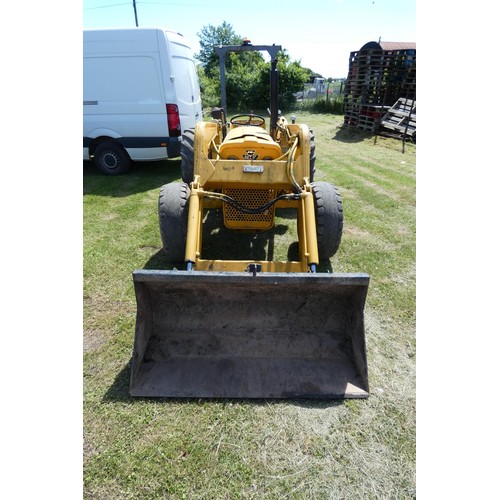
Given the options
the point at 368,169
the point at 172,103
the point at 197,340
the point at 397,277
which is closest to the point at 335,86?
the point at 368,169

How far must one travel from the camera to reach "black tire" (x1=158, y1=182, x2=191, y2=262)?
3682 millimetres

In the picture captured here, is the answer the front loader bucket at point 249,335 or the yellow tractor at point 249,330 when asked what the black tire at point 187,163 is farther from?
the front loader bucket at point 249,335

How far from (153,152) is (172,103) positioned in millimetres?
1128

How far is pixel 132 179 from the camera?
7773 mm

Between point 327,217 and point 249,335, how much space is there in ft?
5.36

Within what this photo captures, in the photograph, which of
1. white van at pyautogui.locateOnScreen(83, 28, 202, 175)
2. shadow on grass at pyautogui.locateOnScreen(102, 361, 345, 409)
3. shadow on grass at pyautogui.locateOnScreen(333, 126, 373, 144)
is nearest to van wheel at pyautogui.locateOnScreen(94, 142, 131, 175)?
white van at pyautogui.locateOnScreen(83, 28, 202, 175)

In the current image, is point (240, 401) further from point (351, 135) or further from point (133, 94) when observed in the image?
point (351, 135)

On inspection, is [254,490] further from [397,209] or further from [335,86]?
[335,86]

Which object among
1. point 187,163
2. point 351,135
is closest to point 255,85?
point 351,135

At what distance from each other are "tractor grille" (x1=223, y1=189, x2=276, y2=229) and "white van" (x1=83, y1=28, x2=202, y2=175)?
167 inches

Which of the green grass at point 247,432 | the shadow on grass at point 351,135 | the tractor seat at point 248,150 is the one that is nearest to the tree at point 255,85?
the shadow on grass at point 351,135

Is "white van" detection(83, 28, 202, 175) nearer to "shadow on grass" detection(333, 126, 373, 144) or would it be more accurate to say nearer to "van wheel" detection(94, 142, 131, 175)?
"van wheel" detection(94, 142, 131, 175)

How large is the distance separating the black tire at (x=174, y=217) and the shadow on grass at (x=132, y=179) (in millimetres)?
3415

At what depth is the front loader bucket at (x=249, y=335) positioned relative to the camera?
8.37 ft
